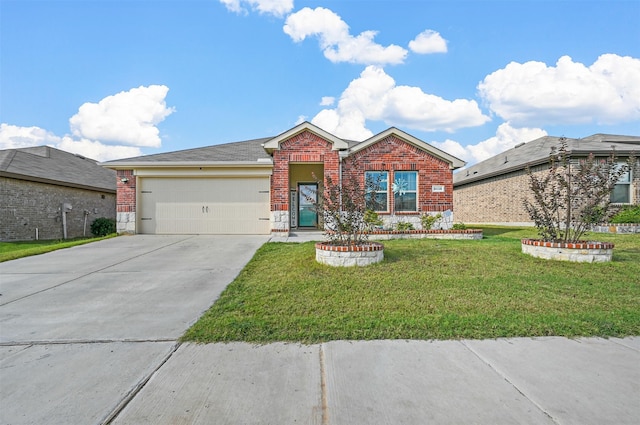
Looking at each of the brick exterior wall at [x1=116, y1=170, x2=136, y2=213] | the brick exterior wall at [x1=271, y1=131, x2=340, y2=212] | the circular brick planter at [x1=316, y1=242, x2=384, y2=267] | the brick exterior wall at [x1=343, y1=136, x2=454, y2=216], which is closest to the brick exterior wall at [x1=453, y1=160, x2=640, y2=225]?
the brick exterior wall at [x1=343, y1=136, x2=454, y2=216]

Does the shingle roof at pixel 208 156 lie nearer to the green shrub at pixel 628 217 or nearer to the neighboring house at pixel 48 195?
the neighboring house at pixel 48 195

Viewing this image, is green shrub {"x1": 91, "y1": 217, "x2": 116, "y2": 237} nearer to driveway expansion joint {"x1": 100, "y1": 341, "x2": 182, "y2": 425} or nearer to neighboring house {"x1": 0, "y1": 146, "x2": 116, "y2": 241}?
neighboring house {"x1": 0, "y1": 146, "x2": 116, "y2": 241}

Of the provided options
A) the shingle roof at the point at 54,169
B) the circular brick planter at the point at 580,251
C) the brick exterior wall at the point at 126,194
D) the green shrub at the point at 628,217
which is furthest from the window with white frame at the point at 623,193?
the shingle roof at the point at 54,169

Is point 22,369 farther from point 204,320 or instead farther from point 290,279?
point 290,279

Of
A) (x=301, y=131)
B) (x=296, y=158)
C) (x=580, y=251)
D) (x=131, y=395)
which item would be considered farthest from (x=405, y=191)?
(x=131, y=395)

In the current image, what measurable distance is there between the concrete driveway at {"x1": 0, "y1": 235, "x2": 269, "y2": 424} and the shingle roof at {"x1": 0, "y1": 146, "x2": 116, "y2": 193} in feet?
27.1

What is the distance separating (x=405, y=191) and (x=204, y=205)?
7.53 metres

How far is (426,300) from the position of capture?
181 inches

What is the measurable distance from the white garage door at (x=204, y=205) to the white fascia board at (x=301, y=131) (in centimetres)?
141

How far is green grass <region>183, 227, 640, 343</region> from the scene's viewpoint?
3668 millimetres

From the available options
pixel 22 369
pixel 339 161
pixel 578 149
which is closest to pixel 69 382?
pixel 22 369

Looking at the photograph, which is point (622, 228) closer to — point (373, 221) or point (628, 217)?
point (628, 217)

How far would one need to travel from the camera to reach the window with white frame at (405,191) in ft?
40.6

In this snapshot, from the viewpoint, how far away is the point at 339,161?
39.5 feet
